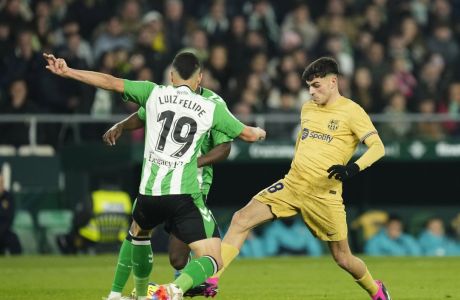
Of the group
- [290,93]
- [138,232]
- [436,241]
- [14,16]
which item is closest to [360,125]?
[138,232]

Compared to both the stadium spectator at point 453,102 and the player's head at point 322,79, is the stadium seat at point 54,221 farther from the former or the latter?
the player's head at point 322,79

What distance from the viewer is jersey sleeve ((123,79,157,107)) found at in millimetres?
9562

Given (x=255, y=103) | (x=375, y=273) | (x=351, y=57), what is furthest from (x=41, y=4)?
(x=375, y=273)

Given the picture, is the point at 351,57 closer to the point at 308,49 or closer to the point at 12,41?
the point at 308,49

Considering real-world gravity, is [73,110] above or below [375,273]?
above

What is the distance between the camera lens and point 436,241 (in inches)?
797

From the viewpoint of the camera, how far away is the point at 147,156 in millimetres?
9680

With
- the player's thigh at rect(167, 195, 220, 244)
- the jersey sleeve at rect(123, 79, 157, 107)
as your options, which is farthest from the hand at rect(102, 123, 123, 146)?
the player's thigh at rect(167, 195, 220, 244)

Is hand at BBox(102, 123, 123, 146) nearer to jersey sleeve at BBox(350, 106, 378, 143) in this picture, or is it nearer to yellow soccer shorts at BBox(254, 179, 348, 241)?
yellow soccer shorts at BBox(254, 179, 348, 241)

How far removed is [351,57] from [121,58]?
4.75 metres

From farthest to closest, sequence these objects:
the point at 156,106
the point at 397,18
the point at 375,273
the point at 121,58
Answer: the point at 397,18 → the point at 121,58 → the point at 375,273 → the point at 156,106

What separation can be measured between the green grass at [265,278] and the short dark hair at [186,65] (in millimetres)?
3223

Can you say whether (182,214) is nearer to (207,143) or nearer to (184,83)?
(184,83)

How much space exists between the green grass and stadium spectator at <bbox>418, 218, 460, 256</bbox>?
6.27ft
